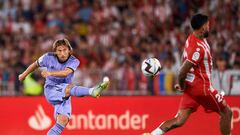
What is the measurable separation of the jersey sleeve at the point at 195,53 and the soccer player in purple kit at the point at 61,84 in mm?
1722

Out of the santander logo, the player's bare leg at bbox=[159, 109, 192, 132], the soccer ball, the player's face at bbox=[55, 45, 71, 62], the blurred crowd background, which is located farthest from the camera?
the blurred crowd background

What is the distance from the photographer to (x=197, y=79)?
Result: 1204 cm

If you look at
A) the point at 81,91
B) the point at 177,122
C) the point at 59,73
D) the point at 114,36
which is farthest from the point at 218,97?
the point at 114,36

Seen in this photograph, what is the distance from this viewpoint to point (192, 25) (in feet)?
39.4

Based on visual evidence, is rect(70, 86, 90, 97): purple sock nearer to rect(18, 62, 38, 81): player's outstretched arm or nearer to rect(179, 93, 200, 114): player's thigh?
rect(18, 62, 38, 81): player's outstretched arm

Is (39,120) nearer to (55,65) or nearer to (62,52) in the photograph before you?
(55,65)

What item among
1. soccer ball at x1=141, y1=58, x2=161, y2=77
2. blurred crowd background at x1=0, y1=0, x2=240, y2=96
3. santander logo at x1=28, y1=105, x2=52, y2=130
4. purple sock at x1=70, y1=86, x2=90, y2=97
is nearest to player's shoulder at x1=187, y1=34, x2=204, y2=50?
soccer ball at x1=141, y1=58, x2=161, y2=77

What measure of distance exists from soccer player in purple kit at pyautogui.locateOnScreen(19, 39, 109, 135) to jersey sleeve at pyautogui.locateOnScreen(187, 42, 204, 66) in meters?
1.72

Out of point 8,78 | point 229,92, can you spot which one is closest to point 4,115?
point 8,78

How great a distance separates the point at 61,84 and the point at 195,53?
2.45m

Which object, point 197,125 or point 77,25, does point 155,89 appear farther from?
point 77,25

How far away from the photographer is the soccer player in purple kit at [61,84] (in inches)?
502

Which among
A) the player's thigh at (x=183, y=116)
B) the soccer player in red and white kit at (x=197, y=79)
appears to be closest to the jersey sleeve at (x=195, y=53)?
the soccer player in red and white kit at (x=197, y=79)

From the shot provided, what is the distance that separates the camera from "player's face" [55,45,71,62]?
12.8m
